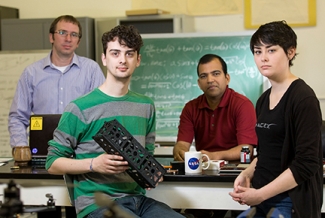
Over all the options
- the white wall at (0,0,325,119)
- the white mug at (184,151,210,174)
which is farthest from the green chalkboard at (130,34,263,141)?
the white mug at (184,151,210,174)

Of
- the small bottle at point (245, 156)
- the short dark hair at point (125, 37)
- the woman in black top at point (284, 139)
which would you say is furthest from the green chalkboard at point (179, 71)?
the woman in black top at point (284, 139)

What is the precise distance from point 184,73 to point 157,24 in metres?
0.56

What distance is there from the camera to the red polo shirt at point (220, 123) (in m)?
3.09

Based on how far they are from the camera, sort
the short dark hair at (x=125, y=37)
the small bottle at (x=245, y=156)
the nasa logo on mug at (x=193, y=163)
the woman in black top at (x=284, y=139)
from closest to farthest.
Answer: the woman in black top at (x=284, y=139)
the short dark hair at (x=125, y=37)
the nasa logo on mug at (x=193, y=163)
the small bottle at (x=245, y=156)

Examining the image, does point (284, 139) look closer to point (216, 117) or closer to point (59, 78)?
point (216, 117)

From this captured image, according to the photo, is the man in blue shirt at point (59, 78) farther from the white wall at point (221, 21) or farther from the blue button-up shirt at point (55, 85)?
the white wall at point (221, 21)

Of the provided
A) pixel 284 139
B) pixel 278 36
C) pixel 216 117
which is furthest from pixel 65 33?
pixel 284 139

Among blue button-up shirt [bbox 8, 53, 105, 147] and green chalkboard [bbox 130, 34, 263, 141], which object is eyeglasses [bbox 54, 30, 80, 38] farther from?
green chalkboard [bbox 130, 34, 263, 141]

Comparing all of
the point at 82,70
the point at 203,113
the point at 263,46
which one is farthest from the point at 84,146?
the point at 82,70

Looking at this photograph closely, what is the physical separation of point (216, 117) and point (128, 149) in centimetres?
116

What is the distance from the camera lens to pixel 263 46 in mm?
1992

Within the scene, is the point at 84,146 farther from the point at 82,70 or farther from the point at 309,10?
the point at 309,10

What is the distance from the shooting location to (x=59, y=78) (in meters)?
3.61

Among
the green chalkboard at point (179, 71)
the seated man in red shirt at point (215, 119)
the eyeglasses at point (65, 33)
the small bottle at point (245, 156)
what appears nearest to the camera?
the small bottle at point (245, 156)
